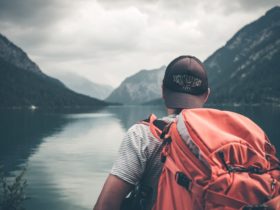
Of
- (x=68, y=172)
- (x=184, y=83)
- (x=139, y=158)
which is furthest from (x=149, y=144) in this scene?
(x=68, y=172)

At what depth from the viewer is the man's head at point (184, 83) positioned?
10.8 ft

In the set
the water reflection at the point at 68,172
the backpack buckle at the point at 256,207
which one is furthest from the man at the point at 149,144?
the water reflection at the point at 68,172

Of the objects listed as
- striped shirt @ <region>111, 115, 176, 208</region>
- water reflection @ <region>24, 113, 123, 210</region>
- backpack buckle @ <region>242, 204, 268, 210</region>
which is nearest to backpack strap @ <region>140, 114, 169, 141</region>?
striped shirt @ <region>111, 115, 176, 208</region>

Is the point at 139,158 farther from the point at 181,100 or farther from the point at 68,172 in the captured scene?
the point at 68,172

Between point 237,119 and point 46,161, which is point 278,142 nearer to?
point 46,161

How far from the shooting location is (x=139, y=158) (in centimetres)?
310

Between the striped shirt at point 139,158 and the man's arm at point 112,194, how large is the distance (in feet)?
0.17

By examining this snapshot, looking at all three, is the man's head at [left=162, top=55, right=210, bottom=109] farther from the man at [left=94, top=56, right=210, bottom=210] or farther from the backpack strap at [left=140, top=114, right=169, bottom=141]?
the backpack strap at [left=140, top=114, right=169, bottom=141]

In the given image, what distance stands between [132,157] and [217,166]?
757 millimetres

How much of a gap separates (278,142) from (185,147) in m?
55.1

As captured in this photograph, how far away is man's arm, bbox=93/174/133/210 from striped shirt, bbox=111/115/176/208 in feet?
0.17

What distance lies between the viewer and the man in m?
3.04

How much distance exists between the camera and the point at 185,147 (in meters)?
2.77

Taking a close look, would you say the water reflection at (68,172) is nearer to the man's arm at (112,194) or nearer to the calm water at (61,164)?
the calm water at (61,164)
